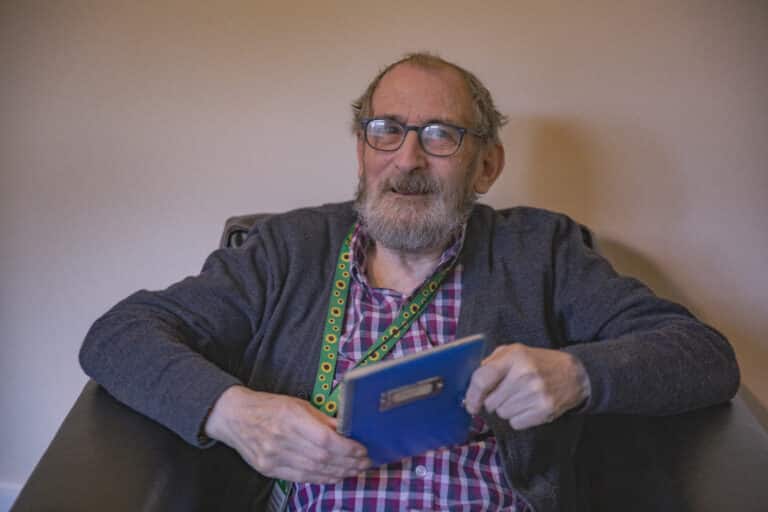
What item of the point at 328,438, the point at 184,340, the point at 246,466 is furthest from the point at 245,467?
the point at 328,438

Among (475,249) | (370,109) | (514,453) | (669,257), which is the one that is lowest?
(514,453)

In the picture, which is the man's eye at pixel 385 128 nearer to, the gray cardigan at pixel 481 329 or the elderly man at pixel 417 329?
the elderly man at pixel 417 329

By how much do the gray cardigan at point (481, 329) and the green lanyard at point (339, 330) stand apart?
0.02 m

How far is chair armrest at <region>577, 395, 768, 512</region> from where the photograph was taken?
91cm

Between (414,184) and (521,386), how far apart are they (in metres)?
0.48

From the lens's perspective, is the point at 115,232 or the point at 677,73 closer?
the point at 677,73

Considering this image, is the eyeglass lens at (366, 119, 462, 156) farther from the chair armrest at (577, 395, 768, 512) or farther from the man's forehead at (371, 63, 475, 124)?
the chair armrest at (577, 395, 768, 512)

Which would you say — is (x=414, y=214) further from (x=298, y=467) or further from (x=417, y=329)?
(x=298, y=467)

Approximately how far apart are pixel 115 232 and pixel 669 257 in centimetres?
142

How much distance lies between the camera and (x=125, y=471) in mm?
912

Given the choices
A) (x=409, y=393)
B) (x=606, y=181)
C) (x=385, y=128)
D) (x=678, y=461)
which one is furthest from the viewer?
(x=606, y=181)

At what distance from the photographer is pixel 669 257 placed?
5.24 ft

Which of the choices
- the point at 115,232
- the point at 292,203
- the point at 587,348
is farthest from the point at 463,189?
the point at 115,232

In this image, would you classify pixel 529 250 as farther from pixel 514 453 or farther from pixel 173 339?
pixel 173 339
